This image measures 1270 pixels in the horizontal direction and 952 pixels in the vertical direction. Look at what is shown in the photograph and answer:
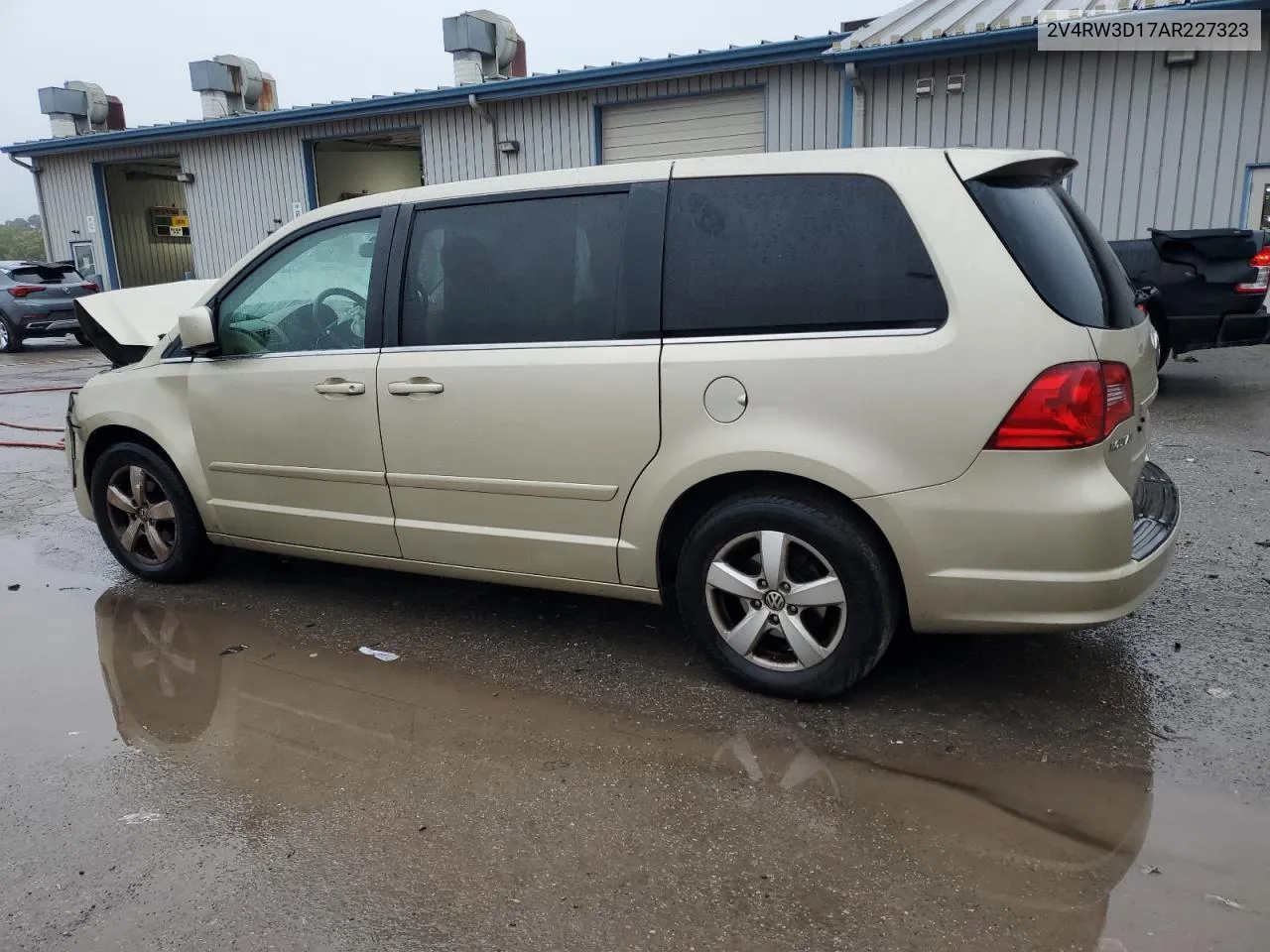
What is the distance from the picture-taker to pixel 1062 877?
2.53m

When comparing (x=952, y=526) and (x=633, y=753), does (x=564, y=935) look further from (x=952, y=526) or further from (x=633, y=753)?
(x=952, y=526)

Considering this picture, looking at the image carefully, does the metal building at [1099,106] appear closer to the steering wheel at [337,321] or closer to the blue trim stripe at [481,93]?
the blue trim stripe at [481,93]

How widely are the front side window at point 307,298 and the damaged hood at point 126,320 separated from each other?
1.04 metres

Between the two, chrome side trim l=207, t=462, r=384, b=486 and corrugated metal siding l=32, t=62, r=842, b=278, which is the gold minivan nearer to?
chrome side trim l=207, t=462, r=384, b=486

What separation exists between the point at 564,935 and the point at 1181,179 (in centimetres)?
1212

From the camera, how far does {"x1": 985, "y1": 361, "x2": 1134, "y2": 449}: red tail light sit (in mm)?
2930

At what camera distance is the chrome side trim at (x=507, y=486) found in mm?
3625

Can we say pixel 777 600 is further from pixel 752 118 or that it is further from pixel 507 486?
pixel 752 118

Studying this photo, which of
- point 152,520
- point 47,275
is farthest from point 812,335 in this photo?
point 47,275

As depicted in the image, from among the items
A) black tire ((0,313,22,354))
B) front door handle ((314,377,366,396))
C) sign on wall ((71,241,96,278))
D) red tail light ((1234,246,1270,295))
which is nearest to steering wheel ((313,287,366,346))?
front door handle ((314,377,366,396))

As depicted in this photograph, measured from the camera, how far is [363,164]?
2130 cm

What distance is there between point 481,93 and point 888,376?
1402cm

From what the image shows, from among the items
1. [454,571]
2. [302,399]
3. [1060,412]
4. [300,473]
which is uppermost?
[1060,412]

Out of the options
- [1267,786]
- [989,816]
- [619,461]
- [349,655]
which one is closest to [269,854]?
[349,655]
